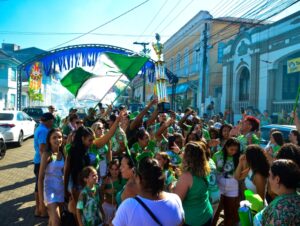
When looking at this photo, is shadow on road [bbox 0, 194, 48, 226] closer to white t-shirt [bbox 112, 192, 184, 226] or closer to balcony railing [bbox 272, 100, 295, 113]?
white t-shirt [bbox 112, 192, 184, 226]

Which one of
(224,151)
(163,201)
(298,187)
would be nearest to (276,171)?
(298,187)

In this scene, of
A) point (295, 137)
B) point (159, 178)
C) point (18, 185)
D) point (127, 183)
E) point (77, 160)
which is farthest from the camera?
point (18, 185)

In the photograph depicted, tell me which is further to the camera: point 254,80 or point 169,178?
point 254,80

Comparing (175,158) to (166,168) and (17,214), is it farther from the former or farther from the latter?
(17,214)

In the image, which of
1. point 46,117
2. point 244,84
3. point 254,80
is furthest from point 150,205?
point 244,84

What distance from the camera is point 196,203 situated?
304cm

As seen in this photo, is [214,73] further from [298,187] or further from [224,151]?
[298,187]

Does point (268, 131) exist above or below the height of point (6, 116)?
below

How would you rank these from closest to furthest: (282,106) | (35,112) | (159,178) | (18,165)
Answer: (159,178) → (18,165) → (282,106) → (35,112)

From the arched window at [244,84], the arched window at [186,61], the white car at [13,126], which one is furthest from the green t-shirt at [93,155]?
the arched window at [186,61]

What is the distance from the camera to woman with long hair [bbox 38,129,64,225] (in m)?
3.88

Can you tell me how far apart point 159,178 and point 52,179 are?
212 centimetres

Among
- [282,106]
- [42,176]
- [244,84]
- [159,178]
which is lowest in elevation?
[42,176]

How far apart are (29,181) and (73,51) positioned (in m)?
5.12
